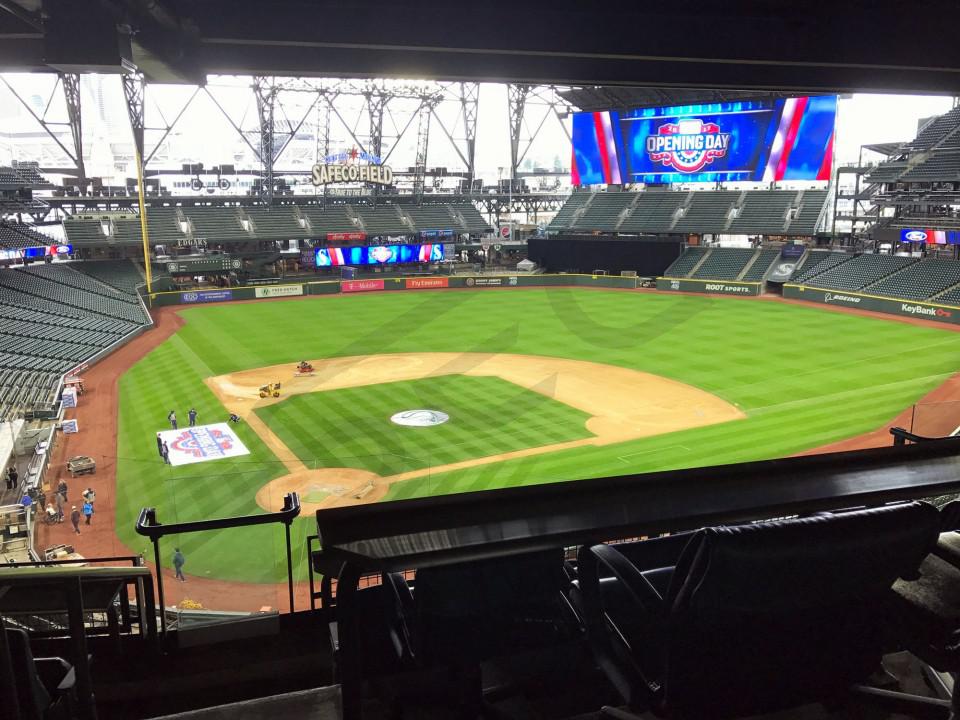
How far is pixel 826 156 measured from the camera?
46656mm

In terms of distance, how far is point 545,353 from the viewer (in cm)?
3066

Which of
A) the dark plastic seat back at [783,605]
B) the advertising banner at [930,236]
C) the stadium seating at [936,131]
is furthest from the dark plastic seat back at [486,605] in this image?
the stadium seating at [936,131]

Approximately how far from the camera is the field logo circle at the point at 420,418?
69.2ft

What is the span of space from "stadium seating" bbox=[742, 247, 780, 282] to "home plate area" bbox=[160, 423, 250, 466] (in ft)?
122

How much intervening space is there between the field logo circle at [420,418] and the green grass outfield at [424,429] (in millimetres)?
269

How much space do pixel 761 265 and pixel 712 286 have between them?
148 inches

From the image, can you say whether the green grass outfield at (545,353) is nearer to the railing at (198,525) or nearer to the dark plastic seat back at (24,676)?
the railing at (198,525)

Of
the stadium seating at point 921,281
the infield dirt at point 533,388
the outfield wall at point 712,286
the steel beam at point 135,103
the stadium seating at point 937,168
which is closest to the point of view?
the infield dirt at point 533,388

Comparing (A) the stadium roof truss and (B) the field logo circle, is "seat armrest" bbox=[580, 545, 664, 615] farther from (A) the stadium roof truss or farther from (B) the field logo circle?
(B) the field logo circle

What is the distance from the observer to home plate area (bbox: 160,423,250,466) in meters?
18.4

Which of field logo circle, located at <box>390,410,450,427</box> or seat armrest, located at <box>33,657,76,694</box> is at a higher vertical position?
seat armrest, located at <box>33,657,76,694</box>

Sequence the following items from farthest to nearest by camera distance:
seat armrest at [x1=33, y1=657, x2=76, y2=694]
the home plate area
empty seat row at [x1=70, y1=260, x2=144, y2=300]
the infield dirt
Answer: empty seat row at [x1=70, y1=260, x2=144, y2=300] < the infield dirt < the home plate area < seat armrest at [x1=33, y1=657, x2=76, y2=694]

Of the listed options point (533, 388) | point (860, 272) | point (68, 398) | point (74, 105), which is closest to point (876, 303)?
point (860, 272)

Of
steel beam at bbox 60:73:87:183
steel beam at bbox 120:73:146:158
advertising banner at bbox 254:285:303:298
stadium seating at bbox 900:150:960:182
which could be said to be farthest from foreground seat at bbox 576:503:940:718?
steel beam at bbox 60:73:87:183
